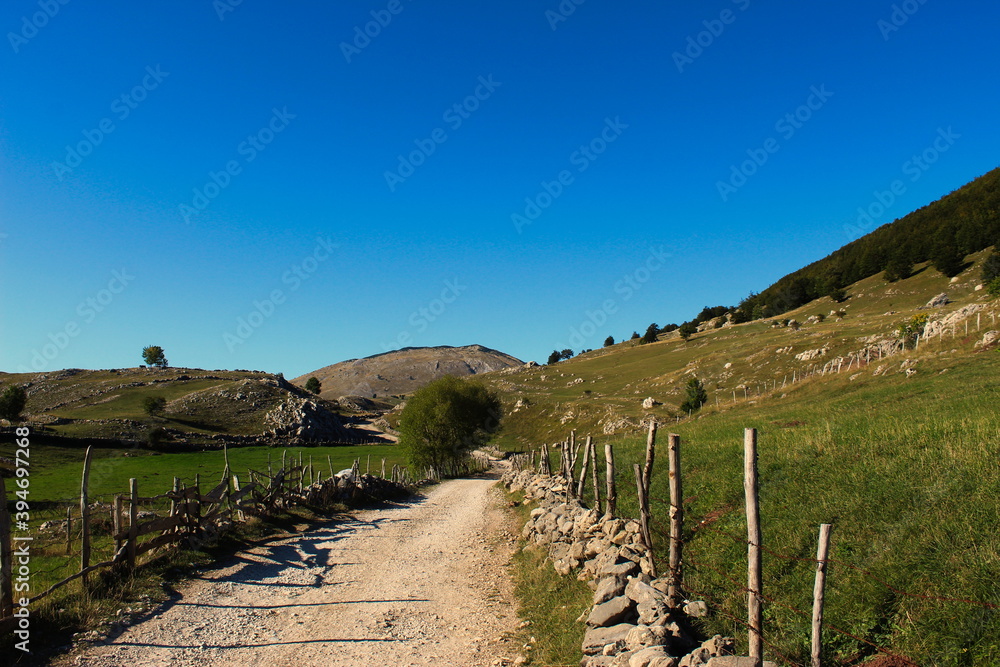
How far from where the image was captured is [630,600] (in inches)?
353

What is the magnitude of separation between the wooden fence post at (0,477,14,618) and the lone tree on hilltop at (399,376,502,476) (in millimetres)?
51845

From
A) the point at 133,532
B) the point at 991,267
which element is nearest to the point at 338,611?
the point at 133,532

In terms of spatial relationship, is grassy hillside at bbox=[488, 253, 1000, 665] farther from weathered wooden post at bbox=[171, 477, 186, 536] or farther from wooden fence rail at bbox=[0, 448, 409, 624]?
weathered wooden post at bbox=[171, 477, 186, 536]

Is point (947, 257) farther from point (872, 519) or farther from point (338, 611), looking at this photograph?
point (338, 611)

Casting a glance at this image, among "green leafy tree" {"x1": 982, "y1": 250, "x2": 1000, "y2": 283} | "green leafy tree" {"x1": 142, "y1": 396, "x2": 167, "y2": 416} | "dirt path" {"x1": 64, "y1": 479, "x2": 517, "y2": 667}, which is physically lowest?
"dirt path" {"x1": 64, "y1": 479, "x2": 517, "y2": 667}

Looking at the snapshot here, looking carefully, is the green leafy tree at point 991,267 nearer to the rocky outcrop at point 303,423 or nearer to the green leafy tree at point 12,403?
the rocky outcrop at point 303,423

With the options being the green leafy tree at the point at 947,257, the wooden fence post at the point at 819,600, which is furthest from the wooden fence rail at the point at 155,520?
the green leafy tree at the point at 947,257

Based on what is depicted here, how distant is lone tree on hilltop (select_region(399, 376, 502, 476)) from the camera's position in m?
61.2

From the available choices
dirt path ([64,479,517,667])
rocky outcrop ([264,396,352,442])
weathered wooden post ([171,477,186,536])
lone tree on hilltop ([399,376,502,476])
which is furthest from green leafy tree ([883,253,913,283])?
weathered wooden post ([171,477,186,536])

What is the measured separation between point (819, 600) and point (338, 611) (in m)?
9.23

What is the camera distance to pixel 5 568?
368 inches

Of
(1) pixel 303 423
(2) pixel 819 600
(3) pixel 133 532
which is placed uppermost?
(1) pixel 303 423

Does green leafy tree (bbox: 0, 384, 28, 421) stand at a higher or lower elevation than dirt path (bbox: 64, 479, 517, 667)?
higher

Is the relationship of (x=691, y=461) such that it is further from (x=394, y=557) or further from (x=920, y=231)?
(x=920, y=231)
